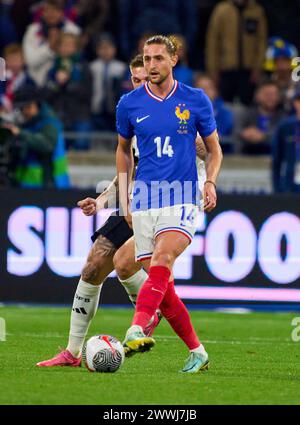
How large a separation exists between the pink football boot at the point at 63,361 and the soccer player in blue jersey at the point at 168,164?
2.93 ft

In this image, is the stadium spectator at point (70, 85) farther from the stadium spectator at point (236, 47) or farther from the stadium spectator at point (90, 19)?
the stadium spectator at point (236, 47)

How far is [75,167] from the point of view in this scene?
1795 centimetres

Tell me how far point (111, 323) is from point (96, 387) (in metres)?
5.40

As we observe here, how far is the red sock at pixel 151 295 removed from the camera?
8.62 m

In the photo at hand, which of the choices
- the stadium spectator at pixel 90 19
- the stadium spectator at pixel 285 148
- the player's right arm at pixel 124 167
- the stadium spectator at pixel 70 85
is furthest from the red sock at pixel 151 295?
the stadium spectator at pixel 90 19

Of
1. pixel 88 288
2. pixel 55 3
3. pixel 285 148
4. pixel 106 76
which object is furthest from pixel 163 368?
pixel 55 3

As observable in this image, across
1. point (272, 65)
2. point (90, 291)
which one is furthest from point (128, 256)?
point (272, 65)

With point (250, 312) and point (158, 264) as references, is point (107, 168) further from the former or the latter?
point (158, 264)

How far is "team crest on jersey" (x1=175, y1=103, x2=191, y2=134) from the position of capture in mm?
9078

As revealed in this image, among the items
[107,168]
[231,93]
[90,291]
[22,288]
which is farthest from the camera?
[231,93]

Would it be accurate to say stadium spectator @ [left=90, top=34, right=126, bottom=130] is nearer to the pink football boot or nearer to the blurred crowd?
the blurred crowd

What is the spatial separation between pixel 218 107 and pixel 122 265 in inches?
318

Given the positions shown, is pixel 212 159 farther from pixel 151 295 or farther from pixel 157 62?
pixel 151 295

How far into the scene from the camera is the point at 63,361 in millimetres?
9547
